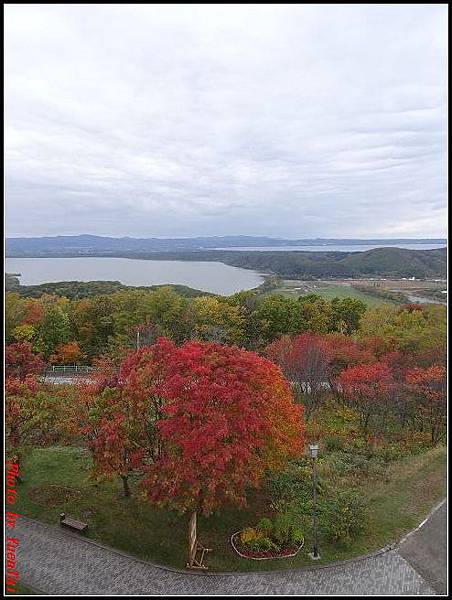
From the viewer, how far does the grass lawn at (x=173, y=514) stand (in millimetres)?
10039

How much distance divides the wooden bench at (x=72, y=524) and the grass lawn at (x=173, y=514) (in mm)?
267

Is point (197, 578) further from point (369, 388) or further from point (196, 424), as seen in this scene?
point (369, 388)

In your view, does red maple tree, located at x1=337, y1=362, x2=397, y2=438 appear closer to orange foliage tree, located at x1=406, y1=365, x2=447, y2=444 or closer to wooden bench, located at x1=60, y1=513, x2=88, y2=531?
orange foliage tree, located at x1=406, y1=365, x2=447, y2=444

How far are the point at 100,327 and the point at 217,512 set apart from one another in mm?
19574

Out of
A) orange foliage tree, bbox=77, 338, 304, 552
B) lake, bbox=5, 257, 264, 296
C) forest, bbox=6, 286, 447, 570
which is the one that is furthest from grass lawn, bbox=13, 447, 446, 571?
lake, bbox=5, 257, 264, 296

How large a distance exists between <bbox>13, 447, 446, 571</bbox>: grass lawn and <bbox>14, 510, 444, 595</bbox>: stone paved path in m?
0.28

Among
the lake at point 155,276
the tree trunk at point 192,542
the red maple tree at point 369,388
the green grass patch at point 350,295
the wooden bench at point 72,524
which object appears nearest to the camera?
the tree trunk at point 192,542

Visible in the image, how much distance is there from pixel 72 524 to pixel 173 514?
2.50 m

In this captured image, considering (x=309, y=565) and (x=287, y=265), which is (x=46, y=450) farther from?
(x=287, y=265)

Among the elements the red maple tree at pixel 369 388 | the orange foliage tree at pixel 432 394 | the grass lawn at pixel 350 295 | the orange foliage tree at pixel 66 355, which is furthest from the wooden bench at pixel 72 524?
the grass lawn at pixel 350 295

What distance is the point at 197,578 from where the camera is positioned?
9398mm

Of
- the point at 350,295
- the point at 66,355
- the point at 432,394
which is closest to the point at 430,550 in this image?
the point at 432,394

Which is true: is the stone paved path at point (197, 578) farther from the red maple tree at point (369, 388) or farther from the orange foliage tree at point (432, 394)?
the orange foliage tree at point (432, 394)

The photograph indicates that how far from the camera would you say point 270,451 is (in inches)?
419
